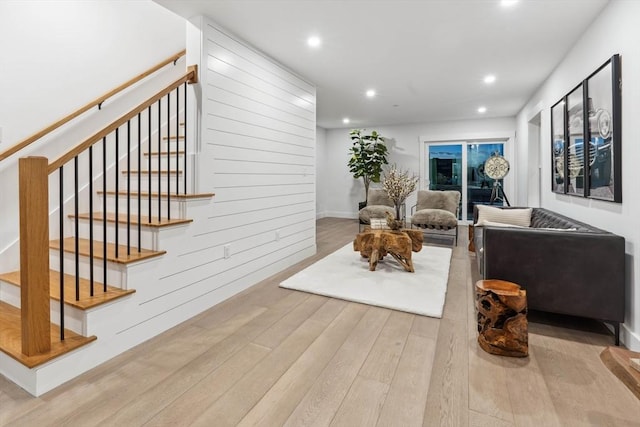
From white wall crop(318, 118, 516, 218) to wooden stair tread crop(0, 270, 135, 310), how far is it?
6.80 metres

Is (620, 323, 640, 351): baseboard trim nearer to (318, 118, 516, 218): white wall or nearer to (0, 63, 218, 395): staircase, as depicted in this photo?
(0, 63, 218, 395): staircase

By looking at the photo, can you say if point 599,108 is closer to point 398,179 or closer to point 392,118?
point 398,179

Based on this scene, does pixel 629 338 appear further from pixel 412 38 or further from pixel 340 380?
pixel 412 38

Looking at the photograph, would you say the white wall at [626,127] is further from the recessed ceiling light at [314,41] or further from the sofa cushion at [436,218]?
the sofa cushion at [436,218]

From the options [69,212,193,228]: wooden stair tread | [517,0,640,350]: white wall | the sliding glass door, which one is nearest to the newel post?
[69,212,193,228]: wooden stair tread

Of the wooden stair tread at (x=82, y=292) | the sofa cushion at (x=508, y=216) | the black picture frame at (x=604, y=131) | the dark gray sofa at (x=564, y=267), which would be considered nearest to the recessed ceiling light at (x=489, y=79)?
the black picture frame at (x=604, y=131)

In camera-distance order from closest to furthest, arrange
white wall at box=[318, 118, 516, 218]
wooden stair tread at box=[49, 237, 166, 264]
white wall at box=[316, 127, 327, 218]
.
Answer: wooden stair tread at box=[49, 237, 166, 264] → white wall at box=[318, 118, 516, 218] → white wall at box=[316, 127, 327, 218]

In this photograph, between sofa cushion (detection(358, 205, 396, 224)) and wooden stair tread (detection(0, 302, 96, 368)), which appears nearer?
wooden stair tread (detection(0, 302, 96, 368))

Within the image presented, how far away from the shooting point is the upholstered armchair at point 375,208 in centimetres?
643

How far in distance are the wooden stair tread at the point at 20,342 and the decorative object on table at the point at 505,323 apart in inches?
94.0

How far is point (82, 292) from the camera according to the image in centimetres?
205

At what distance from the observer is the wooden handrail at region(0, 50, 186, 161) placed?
2.27 metres

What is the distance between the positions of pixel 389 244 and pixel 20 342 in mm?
3090

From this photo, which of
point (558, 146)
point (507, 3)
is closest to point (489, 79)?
point (558, 146)
